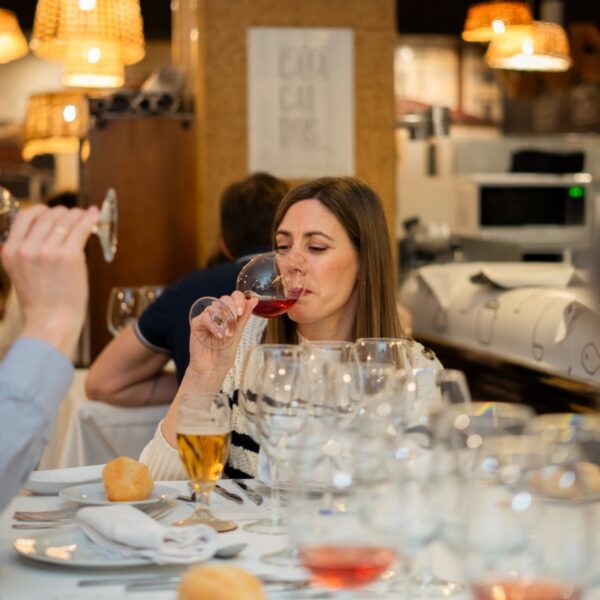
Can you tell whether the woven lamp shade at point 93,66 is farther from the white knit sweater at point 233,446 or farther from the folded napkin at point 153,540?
the folded napkin at point 153,540

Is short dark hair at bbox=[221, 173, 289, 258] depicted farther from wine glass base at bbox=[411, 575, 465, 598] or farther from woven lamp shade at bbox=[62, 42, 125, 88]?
wine glass base at bbox=[411, 575, 465, 598]

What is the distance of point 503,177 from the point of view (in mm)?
7051

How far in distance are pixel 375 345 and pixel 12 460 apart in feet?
2.59

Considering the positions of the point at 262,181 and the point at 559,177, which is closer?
the point at 262,181

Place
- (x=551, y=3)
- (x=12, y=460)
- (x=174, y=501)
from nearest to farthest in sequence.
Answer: (x=12, y=460)
(x=174, y=501)
(x=551, y=3)

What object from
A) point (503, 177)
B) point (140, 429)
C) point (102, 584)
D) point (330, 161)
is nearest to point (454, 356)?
point (330, 161)

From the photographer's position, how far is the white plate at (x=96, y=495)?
6.32 feet

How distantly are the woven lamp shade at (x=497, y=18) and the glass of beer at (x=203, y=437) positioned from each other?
5.03 m

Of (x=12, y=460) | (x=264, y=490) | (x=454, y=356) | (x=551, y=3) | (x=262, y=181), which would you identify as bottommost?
(x=454, y=356)

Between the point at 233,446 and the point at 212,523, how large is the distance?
2.38 feet

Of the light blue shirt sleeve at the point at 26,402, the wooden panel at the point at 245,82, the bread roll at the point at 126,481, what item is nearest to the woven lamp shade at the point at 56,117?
the wooden panel at the point at 245,82

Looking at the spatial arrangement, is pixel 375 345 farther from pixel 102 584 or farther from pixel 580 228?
pixel 580 228

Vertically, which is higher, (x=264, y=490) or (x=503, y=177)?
(x=503, y=177)

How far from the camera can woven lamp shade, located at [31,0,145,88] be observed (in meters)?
5.01
